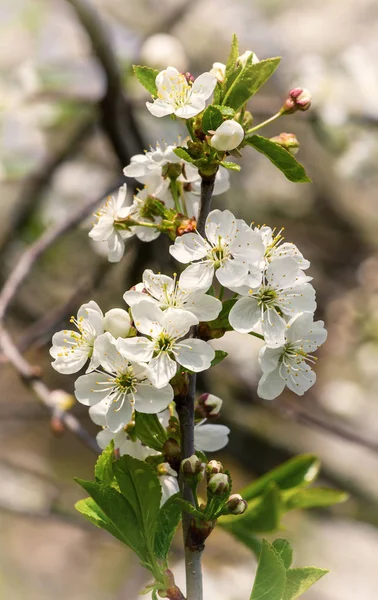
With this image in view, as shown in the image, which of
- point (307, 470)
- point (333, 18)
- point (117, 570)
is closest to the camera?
point (307, 470)

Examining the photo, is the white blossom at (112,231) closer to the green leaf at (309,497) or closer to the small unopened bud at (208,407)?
the small unopened bud at (208,407)

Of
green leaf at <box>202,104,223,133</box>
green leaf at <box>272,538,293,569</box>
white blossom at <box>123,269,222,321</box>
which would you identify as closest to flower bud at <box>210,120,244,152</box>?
green leaf at <box>202,104,223,133</box>

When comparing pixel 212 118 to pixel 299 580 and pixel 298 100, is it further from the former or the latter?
pixel 299 580

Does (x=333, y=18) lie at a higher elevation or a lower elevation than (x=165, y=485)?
lower

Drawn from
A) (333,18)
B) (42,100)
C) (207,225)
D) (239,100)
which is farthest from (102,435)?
(333,18)

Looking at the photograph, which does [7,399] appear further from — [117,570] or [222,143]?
[222,143]

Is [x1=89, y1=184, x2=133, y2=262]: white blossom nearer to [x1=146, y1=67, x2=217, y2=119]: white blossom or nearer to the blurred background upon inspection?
[x1=146, y1=67, x2=217, y2=119]: white blossom

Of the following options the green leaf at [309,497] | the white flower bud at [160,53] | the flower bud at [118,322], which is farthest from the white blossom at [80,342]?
the white flower bud at [160,53]
